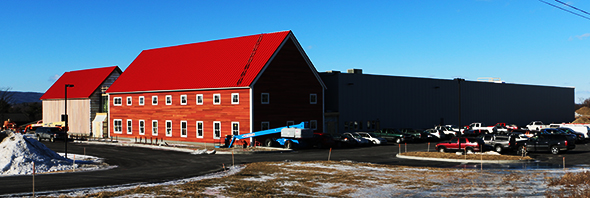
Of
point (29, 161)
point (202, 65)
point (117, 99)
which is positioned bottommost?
point (29, 161)

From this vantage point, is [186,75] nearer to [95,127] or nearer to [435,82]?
[95,127]

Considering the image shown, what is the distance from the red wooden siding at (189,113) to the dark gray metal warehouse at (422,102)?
12980 millimetres

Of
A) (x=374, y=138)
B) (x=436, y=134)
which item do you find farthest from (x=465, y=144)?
(x=436, y=134)

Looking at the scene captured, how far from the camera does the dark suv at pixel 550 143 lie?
3919cm

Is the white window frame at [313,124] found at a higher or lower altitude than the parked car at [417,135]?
higher

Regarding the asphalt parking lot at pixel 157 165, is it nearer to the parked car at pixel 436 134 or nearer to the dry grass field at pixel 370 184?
the dry grass field at pixel 370 184

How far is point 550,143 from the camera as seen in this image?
39656 mm

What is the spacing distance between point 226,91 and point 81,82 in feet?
113

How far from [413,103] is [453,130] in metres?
8.25

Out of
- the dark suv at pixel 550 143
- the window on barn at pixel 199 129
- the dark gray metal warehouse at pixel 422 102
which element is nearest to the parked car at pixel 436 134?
the dark gray metal warehouse at pixel 422 102

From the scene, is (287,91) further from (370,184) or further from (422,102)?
(370,184)

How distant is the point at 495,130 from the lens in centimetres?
6644

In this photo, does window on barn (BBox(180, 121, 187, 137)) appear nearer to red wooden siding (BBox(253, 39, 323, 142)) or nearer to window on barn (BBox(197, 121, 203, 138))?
window on barn (BBox(197, 121, 203, 138))

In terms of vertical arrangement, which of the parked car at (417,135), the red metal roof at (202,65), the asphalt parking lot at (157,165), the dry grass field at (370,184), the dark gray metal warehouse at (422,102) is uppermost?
the red metal roof at (202,65)
